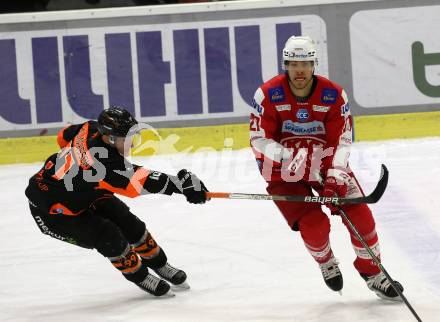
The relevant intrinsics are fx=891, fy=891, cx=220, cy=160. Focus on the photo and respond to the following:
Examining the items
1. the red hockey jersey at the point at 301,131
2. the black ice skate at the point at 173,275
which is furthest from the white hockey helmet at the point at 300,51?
the black ice skate at the point at 173,275

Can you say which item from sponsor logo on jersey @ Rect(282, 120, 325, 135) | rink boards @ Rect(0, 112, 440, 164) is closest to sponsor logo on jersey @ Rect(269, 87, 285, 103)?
sponsor logo on jersey @ Rect(282, 120, 325, 135)

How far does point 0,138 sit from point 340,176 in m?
3.93

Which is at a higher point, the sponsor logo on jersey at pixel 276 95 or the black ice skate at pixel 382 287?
the sponsor logo on jersey at pixel 276 95

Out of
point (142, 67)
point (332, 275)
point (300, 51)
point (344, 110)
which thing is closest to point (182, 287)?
point (332, 275)

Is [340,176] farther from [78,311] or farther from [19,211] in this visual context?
[19,211]

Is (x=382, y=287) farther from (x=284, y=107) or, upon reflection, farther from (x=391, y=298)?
(x=284, y=107)

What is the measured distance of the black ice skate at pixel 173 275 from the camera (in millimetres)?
4297

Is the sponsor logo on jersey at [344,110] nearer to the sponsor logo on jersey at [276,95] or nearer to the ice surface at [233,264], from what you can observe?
the sponsor logo on jersey at [276,95]

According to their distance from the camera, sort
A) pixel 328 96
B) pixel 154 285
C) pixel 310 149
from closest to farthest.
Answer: pixel 328 96, pixel 310 149, pixel 154 285

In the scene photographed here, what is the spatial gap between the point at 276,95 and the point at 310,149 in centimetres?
30

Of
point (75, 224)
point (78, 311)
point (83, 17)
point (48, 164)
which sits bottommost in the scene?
point (78, 311)

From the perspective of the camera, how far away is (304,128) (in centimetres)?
395

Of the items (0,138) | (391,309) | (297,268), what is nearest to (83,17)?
(0,138)

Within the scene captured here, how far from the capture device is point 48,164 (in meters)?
4.21
